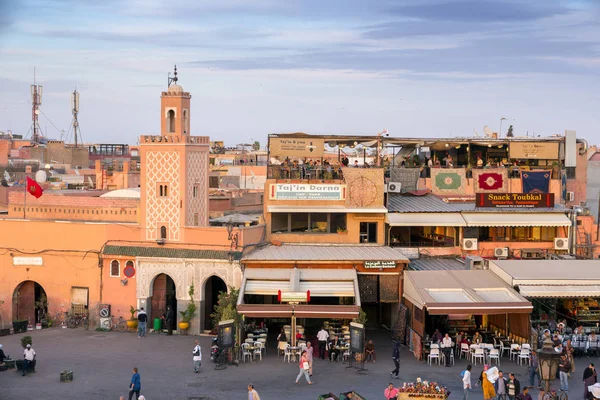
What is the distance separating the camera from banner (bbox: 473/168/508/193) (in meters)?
38.1

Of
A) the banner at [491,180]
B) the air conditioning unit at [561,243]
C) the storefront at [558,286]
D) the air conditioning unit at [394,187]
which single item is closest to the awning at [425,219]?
the air conditioning unit at [394,187]

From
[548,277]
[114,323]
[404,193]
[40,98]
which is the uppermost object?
[40,98]

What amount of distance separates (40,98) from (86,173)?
23.6m

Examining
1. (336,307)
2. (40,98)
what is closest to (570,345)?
(336,307)

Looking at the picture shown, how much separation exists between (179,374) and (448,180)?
52.2ft

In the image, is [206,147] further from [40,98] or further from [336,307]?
[40,98]

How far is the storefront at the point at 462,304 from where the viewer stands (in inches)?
1141

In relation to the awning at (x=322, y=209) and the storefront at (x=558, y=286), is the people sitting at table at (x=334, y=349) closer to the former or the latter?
the storefront at (x=558, y=286)

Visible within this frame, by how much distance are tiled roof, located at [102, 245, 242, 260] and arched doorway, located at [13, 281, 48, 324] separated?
390 centimetres

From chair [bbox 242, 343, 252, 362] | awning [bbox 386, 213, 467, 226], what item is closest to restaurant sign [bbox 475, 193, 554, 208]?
awning [bbox 386, 213, 467, 226]

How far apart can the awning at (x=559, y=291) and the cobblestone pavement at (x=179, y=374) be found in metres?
2.27

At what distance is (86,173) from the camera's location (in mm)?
70312

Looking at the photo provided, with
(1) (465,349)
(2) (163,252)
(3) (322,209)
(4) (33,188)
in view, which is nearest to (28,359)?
(2) (163,252)

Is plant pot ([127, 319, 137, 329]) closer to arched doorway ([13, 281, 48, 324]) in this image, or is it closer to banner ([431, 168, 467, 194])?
arched doorway ([13, 281, 48, 324])
